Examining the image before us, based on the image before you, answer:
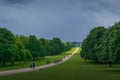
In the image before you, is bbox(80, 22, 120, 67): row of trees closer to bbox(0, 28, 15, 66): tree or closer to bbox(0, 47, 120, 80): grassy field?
bbox(0, 47, 120, 80): grassy field

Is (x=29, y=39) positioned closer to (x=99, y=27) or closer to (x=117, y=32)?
(x=99, y=27)

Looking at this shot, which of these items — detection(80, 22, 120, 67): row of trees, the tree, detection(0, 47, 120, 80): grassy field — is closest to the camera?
detection(0, 47, 120, 80): grassy field

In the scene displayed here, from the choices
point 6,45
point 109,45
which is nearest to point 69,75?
point 109,45

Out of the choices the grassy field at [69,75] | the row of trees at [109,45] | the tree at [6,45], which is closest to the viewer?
the grassy field at [69,75]

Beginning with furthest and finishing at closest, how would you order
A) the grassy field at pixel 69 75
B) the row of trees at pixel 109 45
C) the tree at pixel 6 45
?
the tree at pixel 6 45 < the row of trees at pixel 109 45 < the grassy field at pixel 69 75

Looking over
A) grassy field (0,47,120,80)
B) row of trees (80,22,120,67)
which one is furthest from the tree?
grassy field (0,47,120,80)

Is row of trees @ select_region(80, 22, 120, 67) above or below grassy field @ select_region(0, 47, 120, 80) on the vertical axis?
above

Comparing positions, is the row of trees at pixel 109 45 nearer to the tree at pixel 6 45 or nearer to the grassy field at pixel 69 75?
the grassy field at pixel 69 75

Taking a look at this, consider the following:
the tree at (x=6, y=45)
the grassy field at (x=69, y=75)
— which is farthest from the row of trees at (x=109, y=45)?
the tree at (x=6, y=45)

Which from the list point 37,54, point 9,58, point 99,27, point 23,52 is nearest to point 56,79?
point 9,58

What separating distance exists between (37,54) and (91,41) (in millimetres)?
38992

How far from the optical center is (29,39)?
148625mm

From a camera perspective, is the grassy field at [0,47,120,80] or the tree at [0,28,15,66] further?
the tree at [0,28,15,66]

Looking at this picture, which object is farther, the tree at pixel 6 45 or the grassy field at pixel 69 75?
the tree at pixel 6 45
